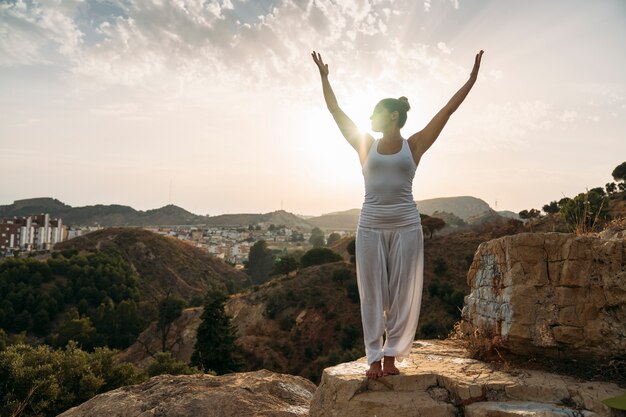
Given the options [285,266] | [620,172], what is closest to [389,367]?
[285,266]

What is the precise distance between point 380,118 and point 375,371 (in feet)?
6.84

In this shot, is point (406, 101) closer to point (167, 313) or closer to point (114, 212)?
point (167, 313)

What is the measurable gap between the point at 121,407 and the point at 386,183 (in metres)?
3.89

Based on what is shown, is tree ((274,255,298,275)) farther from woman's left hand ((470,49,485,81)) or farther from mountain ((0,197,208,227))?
mountain ((0,197,208,227))

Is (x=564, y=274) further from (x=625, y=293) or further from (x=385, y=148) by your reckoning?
(x=385, y=148)

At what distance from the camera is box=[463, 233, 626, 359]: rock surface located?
3621 millimetres

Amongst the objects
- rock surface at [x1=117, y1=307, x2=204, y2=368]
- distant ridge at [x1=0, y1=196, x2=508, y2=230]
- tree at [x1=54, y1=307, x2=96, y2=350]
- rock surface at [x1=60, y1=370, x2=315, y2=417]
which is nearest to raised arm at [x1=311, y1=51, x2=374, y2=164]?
rock surface at [x1=60, y1=370, x2=315, y2=417]

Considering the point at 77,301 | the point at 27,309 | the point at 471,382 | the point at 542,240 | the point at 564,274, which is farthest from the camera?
the point at 77,301

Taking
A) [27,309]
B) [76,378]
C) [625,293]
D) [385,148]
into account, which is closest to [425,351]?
[625,293]

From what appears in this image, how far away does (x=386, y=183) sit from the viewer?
341 centimetres

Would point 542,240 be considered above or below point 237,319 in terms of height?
above

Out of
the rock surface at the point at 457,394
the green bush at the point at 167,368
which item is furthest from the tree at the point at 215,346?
the rock surface at the point at 457,394

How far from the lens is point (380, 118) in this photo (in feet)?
11.6

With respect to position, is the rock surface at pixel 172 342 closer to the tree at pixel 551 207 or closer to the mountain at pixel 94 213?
the tree at pixel 551 207
